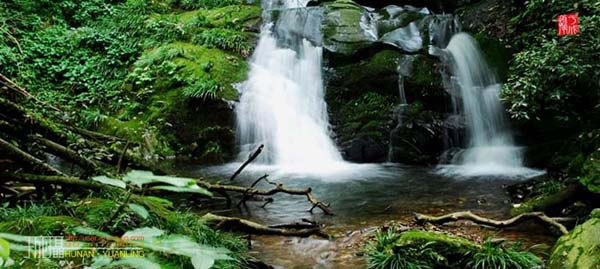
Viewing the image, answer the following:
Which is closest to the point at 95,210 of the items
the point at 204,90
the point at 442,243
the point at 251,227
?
the point at 251,227

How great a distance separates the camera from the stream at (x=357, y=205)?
3.95 metres

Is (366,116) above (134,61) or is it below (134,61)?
below

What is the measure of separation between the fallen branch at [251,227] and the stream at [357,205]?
8 cm

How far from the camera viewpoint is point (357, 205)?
5.71 metres

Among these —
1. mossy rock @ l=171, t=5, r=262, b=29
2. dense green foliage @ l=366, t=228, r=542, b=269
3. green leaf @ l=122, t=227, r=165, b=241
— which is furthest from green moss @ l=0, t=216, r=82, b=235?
mossy rock @ l=171, t=5, r=262, b=29

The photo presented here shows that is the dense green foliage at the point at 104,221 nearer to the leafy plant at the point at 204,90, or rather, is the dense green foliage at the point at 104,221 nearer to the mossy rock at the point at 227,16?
the leafy plant at the point at 204,90

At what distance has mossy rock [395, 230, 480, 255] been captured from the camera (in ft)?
11.1

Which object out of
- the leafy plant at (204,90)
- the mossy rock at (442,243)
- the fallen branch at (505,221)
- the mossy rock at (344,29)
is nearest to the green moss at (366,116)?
the mossy rock at (344,29)

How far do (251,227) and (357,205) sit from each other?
209cm

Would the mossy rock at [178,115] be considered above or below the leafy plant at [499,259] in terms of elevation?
above

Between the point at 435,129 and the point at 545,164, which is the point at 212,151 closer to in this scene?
the point at 435,129

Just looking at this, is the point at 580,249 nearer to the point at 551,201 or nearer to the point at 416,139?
the point at 551,201

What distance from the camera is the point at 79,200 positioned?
10.4 ft

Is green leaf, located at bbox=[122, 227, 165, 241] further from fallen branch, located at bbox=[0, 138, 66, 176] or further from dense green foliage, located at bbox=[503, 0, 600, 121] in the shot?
dense green foliage, located at bbox=[503, 0, 600, 121]
